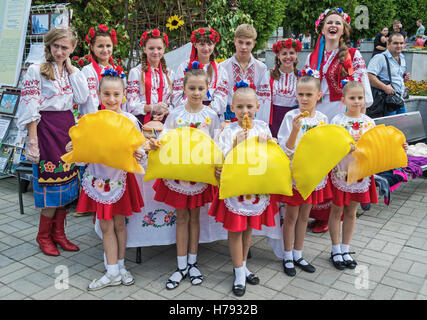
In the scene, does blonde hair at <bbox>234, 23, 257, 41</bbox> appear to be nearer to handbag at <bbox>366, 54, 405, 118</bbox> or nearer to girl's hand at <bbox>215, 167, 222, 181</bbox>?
girl's hand at <bbox>215, 167, 222, 181</bbox>

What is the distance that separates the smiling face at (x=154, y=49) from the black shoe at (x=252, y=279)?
84.0 inches

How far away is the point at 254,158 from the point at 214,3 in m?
3.61

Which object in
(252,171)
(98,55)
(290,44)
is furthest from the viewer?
(98,55)

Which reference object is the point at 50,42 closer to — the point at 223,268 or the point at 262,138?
the point at 262,138

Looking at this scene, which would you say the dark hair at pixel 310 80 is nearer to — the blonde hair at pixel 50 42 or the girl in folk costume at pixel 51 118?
the girl in folk costume at pixel 51 118

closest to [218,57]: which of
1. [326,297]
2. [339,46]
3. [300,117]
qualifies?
[339,46]

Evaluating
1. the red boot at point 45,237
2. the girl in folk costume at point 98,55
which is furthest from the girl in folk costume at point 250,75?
the red boot at point 45,237

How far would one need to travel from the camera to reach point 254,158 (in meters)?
2.62

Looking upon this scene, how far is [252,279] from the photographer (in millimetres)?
3072

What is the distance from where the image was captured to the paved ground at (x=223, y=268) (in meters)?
2.93

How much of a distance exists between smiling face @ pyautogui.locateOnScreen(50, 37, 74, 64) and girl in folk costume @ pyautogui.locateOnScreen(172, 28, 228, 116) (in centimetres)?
98

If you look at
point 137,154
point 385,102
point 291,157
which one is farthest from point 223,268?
point 385,102

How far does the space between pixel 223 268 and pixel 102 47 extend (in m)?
2.36

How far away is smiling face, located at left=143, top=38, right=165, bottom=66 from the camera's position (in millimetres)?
3762
